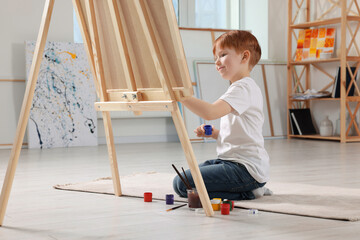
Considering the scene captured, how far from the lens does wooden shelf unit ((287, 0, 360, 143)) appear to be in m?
5.61

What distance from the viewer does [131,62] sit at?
2119 mm

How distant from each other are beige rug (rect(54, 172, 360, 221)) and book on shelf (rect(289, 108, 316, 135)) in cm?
354

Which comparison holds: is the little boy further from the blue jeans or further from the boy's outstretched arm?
the boy's outstretched arm

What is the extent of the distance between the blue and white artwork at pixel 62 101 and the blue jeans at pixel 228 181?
326 cm

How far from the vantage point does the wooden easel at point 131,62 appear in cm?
183

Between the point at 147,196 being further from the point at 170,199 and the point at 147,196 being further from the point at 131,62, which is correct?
the point at 131,62

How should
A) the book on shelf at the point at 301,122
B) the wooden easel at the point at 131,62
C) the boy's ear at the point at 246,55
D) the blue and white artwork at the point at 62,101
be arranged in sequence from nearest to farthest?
the wooden easel at the point at 131,62 < the boy's ear at the point at 246,55 < the blue and white artwork at the point at 62,101 < the book on shelf at the point at 301,122

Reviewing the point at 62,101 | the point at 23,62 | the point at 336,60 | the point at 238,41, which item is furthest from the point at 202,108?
the point at 336,60

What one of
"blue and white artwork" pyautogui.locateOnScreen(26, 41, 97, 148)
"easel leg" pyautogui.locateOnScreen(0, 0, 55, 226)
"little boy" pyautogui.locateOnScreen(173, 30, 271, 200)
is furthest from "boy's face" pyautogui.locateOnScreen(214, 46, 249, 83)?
"blue and white artwork" pyautogui.locateOnScreen(26, 41, 97, 148)

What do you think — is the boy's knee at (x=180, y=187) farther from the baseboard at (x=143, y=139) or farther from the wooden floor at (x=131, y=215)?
the baseboard at (x=143, y=139)

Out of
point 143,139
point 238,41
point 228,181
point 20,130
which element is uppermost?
point 238,41

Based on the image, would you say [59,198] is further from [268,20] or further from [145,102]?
[268,20]

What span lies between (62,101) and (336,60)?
2952 mm

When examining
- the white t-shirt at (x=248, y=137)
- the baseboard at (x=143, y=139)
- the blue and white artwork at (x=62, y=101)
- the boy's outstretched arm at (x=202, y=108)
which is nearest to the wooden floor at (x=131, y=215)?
the white t-shirt at (x=248, y=137)
